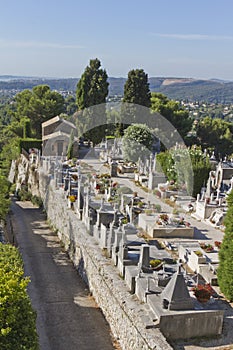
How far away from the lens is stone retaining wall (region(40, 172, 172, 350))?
901cm

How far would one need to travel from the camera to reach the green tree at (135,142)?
28.6 metres

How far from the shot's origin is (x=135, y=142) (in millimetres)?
28750

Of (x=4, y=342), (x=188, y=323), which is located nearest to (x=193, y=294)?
(x=188, y=323)

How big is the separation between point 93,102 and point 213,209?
2101 centimetres

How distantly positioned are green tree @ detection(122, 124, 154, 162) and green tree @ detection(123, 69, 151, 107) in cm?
817

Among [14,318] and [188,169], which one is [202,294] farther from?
A: [188,169]

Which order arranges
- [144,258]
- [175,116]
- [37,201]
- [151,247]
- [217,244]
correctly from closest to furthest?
[144,258], [151,247], [217,244], [37,201], [175,116]

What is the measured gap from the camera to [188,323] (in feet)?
30.2

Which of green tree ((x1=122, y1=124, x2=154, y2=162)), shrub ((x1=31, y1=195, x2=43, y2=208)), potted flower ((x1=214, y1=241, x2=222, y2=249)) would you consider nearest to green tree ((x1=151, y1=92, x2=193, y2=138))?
green tree ((x1=122, y1=124, x2=154, y2=162))

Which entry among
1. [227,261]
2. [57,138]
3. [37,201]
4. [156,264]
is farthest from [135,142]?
[227,261]

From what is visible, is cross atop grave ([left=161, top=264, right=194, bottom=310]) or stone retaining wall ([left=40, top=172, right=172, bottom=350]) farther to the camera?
cross atop grave ([left=161, top=264, right=194, bottom=310])

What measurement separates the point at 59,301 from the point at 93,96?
84.9 feet

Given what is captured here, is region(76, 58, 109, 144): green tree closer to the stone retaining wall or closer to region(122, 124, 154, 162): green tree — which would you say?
region(122, 124, 154, 162): green tree

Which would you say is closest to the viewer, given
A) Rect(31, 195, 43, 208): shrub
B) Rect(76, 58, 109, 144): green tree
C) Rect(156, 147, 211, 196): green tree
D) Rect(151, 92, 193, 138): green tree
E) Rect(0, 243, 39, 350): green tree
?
Rect(0, 243, 39, 350): green tree
